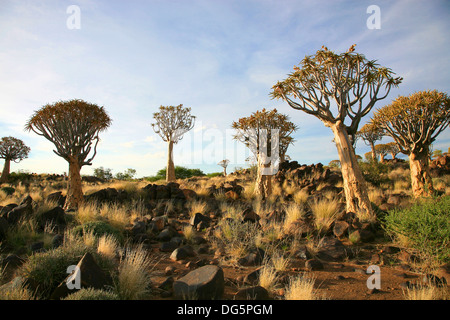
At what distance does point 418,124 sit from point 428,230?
8.51 meters

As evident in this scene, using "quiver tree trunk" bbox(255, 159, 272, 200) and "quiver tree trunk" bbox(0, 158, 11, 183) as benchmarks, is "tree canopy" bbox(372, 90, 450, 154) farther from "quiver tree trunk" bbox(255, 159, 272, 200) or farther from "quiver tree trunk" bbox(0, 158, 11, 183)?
"quiver tree trunk" bbox(0, 158, 11, 183)

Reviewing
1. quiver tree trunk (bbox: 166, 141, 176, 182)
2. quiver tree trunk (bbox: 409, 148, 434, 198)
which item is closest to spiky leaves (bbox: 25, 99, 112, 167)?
quiver tree trunk (bbox: 166, 141, 176, 182)

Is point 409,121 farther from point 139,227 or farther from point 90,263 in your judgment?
point 90,263

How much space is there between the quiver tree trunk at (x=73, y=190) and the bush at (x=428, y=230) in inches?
418

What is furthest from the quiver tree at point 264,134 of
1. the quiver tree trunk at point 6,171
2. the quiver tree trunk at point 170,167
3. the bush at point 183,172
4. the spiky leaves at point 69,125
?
the quiver tree trunk at point 6,171

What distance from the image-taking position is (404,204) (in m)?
8.80

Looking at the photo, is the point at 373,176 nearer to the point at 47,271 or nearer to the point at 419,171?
the point at 419,171

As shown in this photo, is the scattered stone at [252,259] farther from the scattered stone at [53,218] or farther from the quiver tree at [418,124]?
the quiver tree at [418,124]

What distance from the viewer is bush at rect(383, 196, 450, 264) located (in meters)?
4.97

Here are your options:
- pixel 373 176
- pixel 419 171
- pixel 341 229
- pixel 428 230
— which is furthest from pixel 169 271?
pixel 373 176

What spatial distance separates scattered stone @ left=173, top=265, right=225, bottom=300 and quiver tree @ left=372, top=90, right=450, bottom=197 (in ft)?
33.9

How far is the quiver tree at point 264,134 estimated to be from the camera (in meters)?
13.3
